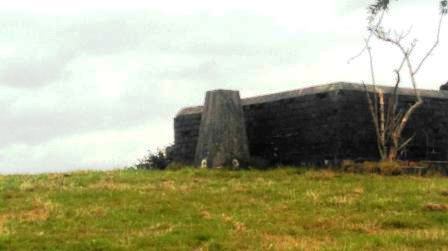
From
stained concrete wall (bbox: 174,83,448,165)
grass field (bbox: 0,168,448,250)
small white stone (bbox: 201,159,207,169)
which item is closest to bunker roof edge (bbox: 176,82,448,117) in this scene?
stained concrete wall (bbox: 174,83,448,165)

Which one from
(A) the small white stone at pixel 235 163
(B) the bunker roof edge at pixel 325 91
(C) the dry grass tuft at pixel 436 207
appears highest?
(B) the bunker roof edge at pixel 325 91

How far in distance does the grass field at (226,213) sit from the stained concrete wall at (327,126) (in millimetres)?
2410

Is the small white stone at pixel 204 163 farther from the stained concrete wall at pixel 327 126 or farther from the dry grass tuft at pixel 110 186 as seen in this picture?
the dry grass tuft at pixel 110 186

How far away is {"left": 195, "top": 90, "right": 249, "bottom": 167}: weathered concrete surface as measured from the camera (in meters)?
22.1

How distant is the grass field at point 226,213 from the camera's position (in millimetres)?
10906

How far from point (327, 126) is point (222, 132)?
2.96m

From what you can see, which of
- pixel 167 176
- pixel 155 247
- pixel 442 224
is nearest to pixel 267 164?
pixel 167 176

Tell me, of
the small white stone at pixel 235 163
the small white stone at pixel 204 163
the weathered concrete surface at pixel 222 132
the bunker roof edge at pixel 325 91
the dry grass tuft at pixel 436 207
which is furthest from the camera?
the small white stone at pixel 204 163

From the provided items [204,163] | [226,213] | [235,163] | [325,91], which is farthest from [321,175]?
[226,213]

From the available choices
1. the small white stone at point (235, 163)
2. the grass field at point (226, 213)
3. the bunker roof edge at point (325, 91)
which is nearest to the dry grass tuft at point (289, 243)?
the grass field at point (226, 213)

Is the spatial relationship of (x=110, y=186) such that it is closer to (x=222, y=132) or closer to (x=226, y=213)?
(x=226, y=213)

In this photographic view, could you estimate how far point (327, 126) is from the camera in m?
21.2

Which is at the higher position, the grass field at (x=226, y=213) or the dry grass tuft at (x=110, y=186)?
the dry grass tuft at (x=110, y=186)

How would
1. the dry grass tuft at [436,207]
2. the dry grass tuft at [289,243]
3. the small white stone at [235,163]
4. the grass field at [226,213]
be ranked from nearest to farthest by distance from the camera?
the dry grass tuft at [289,243], the grass field at [226,213], the dry grass tuft at [436,207], the small white stone at [235,163]
